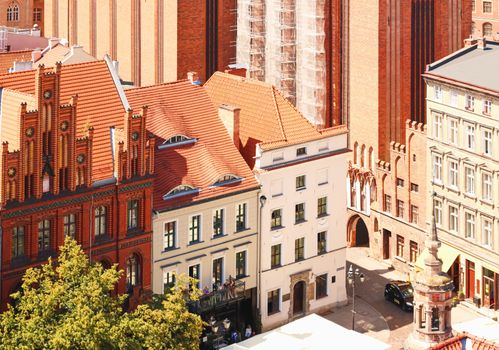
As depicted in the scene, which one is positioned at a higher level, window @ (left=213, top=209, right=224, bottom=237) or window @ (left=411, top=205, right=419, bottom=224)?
window @ (left=213, top=209, right=224, bottom=237)

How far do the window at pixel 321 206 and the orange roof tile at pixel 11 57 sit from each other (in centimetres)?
2748

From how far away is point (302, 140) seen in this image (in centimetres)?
10519

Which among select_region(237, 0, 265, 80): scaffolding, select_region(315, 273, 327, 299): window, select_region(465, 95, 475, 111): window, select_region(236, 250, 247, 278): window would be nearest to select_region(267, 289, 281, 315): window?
select_region(236, 250, 247, 278): window

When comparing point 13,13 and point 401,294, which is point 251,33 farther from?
point 13,13

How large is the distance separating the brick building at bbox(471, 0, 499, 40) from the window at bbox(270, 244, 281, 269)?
90590 millimetres

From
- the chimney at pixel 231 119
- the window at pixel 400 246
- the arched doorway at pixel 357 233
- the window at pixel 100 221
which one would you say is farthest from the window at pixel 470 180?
the window at pixel 100 221

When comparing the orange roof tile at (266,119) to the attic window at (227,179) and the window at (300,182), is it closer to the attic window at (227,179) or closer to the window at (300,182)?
the window at (300,182)

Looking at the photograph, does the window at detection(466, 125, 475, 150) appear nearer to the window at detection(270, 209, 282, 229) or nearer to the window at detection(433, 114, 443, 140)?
the window at detection(433, 114, 443, 140)

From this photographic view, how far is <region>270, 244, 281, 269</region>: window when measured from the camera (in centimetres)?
10506

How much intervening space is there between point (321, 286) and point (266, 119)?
538 inches

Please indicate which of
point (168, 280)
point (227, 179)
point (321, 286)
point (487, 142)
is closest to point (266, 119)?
point (227, 179)

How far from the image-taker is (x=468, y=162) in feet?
367

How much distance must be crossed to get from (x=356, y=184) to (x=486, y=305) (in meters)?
19.9

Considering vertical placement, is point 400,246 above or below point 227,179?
below
